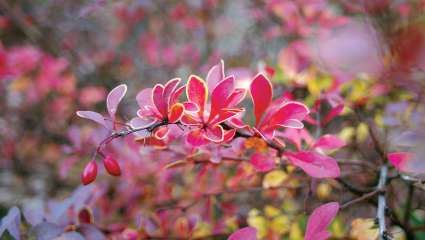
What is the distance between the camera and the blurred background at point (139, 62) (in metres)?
1.12

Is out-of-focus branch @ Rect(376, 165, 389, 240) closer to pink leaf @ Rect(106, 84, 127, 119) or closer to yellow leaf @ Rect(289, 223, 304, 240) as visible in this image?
yellow leaf @ Rect(289, 223, 304, 240)

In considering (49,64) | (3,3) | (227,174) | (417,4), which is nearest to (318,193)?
(227,174)

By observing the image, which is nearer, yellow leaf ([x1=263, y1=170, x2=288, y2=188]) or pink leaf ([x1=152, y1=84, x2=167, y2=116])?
pink leaf ([x1=152, y1=84, x2=167, y2=116])

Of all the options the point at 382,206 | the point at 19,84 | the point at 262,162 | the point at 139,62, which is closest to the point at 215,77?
the point at 262,162

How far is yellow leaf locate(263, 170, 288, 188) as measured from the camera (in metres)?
0.89

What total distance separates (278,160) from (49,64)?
148cm

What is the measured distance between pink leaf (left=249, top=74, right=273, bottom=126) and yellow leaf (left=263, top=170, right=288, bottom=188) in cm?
27

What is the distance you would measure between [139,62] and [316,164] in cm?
205

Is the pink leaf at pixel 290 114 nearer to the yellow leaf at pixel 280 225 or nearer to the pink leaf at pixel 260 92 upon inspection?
the pink leaf at pixel 260 92

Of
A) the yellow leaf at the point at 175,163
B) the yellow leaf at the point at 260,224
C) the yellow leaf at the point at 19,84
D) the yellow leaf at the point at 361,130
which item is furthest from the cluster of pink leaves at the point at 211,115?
the yellow leaf at the point at 19,84

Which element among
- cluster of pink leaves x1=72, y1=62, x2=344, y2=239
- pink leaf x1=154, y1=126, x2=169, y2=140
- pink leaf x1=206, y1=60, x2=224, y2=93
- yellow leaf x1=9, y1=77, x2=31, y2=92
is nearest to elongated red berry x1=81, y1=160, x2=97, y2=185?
cluster of pink leaves x1=72, y1=62, x2=344, y2=239

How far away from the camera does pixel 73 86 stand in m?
2.10

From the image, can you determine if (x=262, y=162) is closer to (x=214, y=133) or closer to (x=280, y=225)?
(x=214, y=133)

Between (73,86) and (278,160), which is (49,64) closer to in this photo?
(73,86)
